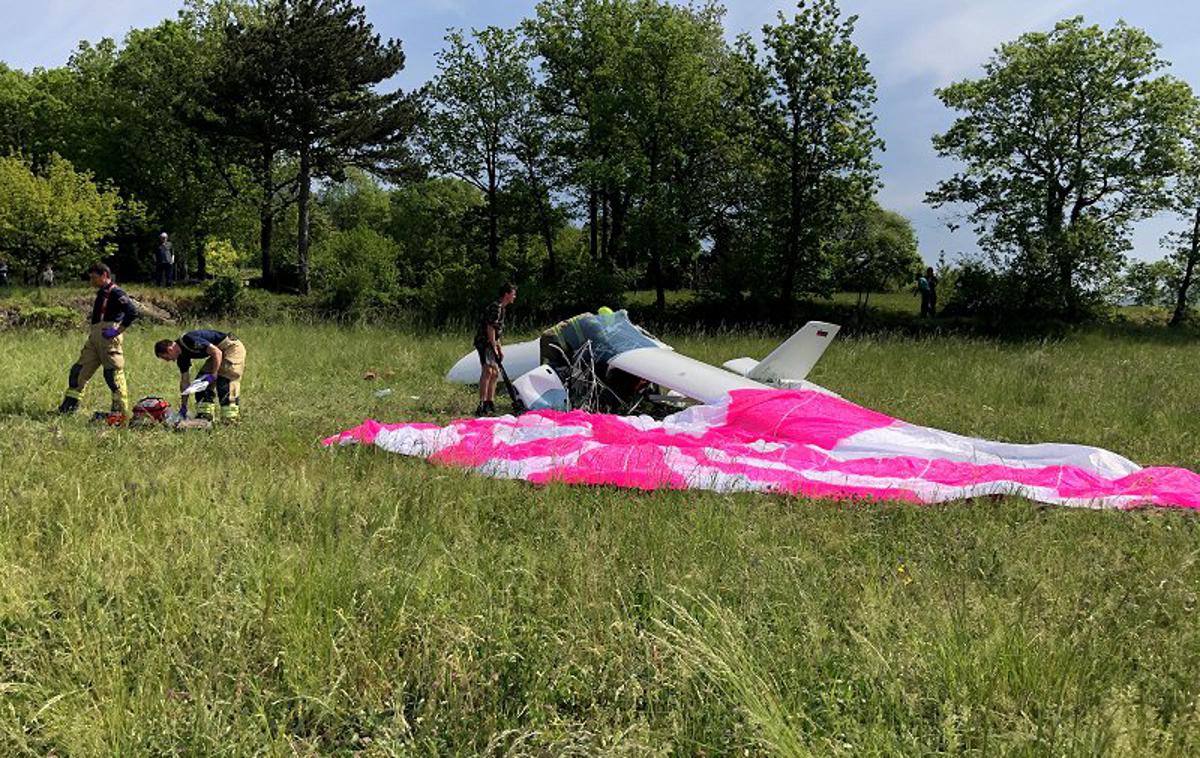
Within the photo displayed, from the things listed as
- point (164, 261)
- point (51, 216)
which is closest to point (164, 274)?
point (164, 261)

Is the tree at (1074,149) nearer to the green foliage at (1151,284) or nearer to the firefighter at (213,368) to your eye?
the green foliage at (1151,284)

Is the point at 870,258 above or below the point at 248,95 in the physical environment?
below

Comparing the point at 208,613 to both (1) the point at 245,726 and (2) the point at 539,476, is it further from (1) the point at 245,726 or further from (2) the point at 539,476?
(2) the point at 539,476

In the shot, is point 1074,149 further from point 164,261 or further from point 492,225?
point 164,261

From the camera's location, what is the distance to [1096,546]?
425cm

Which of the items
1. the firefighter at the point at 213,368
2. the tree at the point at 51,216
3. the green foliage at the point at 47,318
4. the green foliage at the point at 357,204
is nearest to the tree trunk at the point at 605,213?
the green foliage at the point at 47,318

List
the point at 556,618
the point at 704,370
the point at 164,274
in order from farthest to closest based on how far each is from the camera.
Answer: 1. the point at 164,274
2. the point at 704,370
3. the point at 556,618

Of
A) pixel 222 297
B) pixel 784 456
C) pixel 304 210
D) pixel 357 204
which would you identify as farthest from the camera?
pixel 357 204

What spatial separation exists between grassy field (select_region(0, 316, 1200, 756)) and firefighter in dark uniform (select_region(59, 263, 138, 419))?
2.59 m

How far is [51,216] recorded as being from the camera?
67.3 ft

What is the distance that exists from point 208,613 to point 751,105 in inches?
875

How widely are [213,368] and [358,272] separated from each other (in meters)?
17.2

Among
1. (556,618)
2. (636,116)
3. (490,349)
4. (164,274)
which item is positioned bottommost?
(556,618)

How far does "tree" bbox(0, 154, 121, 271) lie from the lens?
66.1ft
